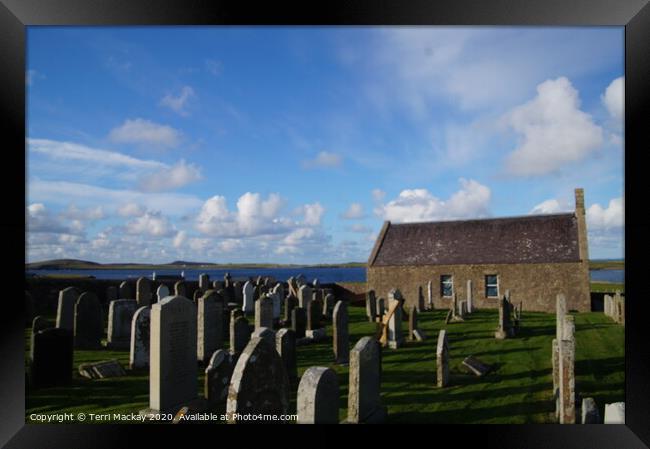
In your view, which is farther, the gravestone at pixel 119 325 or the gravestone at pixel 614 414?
the gravestone at pixel 119 325

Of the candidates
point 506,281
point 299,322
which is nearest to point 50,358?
point 299,322

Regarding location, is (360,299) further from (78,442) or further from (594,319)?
(78,442)

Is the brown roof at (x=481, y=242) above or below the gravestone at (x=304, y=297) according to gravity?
above

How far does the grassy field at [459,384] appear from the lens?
23.1 feet

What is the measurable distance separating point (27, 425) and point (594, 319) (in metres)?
17.7

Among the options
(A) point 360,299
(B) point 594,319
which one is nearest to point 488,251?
(B) point 594,319

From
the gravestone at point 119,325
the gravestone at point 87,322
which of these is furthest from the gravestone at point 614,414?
the gravestone at point 87,322

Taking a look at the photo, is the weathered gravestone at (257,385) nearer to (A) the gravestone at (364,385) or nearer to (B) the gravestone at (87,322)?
(A) the gravestone at (364,385)

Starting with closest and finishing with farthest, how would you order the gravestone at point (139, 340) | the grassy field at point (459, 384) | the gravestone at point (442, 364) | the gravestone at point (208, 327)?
the grassy field at point (459, 384) < the gravestone at point (442, 364) < the gravestone at point (139, 340) < the gravestone at point (208, 327)

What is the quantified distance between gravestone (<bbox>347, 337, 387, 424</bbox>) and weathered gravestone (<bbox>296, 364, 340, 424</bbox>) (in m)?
0.78

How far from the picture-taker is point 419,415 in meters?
6.91

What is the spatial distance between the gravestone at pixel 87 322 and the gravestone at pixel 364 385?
8.50 metres

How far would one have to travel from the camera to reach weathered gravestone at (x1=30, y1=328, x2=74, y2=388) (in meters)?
8.27

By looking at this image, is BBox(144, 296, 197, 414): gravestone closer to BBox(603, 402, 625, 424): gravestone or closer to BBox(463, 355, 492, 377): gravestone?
BBox(463, 355, 492, 377): gravestone
